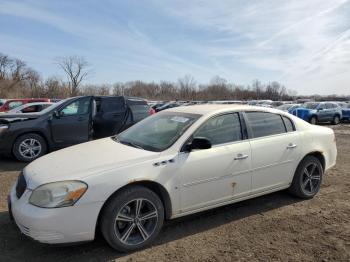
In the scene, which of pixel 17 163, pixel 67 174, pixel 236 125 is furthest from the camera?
pixel 17 163

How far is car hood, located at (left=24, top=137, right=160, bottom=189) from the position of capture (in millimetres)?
3816

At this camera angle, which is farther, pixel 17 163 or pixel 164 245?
pixel 17 163

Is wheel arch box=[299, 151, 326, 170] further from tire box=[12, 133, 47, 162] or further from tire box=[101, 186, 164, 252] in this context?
tire box=[12, 133, 47, 162]

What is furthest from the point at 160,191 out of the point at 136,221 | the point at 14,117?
the point at 14,117

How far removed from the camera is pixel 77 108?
9.63 m

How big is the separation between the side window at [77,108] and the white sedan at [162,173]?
4.57m

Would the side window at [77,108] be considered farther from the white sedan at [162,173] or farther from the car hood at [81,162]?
the car hood at [81,162]

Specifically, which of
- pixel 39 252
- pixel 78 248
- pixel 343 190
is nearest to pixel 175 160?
pixel 78 248

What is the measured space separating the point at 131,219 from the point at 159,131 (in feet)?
4.55

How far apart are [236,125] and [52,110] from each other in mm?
6015

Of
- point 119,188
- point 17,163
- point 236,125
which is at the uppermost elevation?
point 236,125

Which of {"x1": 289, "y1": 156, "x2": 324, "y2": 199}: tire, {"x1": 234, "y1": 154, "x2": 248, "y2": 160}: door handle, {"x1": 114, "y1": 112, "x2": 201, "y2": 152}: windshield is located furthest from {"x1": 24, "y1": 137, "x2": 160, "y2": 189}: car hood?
{"x1": 289, "y1": 156, "x2": 324, "y2": 199}: tire

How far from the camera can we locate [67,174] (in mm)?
3807

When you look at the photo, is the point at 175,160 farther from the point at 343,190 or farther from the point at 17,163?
the point at 17,163
